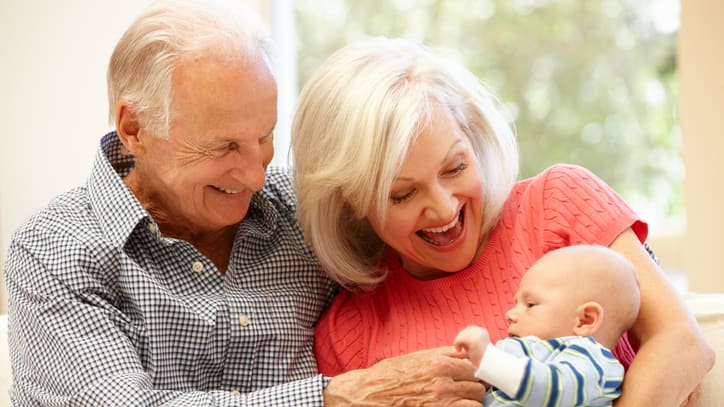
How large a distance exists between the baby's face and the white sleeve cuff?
18cm

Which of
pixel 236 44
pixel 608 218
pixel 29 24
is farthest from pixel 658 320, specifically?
pixel 29 24

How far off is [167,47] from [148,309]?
1.81 feet

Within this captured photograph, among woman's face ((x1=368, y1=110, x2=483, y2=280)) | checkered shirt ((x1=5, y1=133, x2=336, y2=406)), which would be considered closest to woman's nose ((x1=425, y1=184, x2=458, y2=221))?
woman's face ((x1=368, y1=110, x2=483, y2=280))

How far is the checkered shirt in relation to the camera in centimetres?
188

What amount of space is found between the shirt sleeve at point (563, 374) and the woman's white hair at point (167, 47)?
855mm

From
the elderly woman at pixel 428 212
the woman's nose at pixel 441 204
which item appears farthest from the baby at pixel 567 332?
→ the woman's nose at pixel 441 204

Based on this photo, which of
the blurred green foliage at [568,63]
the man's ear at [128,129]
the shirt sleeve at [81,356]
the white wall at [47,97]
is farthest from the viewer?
the blurred green foliage at [568,63]

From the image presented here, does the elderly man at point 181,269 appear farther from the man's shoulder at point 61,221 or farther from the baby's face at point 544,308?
the baby's face at point 544,308

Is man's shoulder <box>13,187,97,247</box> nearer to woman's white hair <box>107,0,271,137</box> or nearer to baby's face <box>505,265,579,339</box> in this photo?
woman's white hair <box>107,0,271,137</box>

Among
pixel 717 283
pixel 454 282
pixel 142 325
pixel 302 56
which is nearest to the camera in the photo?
pixel 142 325

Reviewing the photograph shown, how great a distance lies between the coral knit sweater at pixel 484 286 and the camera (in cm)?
200

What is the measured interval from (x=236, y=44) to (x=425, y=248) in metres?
0.60

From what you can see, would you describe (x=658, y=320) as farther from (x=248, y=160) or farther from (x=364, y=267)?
(x=248, y=160)

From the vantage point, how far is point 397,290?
7.36ft
